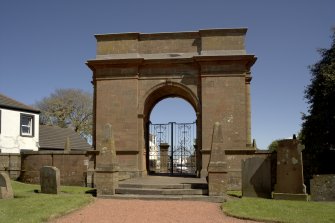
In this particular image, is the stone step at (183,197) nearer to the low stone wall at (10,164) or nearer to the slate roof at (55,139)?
the low stone wall at (10,164)

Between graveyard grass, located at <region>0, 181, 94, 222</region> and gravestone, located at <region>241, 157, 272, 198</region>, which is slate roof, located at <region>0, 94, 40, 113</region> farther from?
gravestone, located at <region>241, 157, 272, 198</region>

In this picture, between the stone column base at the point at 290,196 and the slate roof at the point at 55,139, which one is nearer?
the stone column base at the point at 290,196

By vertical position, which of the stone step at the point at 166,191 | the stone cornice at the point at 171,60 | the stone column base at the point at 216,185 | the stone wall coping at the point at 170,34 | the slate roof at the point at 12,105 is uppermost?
the stone wall coping at the point at 170,34

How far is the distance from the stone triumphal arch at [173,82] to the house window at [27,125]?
12173 mm

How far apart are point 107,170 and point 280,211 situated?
683 centimetres

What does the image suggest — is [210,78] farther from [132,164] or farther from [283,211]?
[283,211]

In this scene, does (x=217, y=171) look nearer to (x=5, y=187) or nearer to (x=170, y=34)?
(x=5, y=187)

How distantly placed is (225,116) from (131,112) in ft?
16.2

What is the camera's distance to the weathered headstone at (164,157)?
78.6 feet

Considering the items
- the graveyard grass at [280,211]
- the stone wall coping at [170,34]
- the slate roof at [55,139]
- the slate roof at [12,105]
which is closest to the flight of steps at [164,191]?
the graveyard grass at [280,211]

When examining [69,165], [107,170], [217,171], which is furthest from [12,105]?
[217,171]

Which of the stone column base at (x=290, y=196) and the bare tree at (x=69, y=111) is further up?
the bare tree at (x=69, y=111)

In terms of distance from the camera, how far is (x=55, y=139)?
36.4m

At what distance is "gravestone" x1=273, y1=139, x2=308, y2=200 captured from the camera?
1384 centimetres
